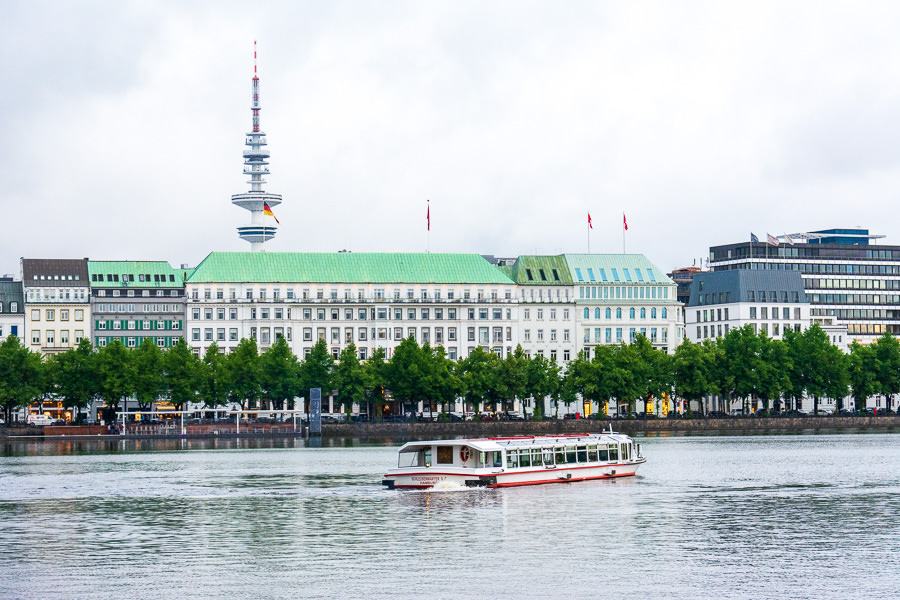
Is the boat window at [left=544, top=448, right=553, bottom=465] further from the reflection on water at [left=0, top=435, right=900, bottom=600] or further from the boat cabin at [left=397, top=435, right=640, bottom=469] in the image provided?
the reflection on water at [left=0, top=435, right=900, bottom=600]

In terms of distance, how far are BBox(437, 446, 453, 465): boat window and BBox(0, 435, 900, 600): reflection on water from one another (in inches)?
128

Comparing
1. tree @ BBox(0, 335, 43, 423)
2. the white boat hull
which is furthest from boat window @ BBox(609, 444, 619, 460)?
tree @ BBox(0, 335, 43, 423)

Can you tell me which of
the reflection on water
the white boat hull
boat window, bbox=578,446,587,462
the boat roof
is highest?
the boat roof

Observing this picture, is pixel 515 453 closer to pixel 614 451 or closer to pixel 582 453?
pixel 582 453

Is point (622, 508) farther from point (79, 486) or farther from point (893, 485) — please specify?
point (79, 486)

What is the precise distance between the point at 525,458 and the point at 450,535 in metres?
30.1

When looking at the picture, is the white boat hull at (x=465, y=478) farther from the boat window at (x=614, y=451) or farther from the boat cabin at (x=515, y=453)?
the boat window at (x=614, y=451)

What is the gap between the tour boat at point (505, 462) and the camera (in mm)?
96625

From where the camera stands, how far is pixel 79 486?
10556cm

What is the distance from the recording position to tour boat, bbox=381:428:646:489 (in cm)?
9662

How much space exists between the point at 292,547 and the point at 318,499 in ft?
80.9

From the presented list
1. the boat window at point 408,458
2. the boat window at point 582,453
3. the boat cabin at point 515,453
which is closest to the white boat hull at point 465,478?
the boat cabin at point 515,453

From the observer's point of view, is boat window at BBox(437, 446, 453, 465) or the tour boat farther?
boat window at BBox(437, 446, 453, 465)

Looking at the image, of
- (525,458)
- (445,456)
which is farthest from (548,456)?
(445,456)
